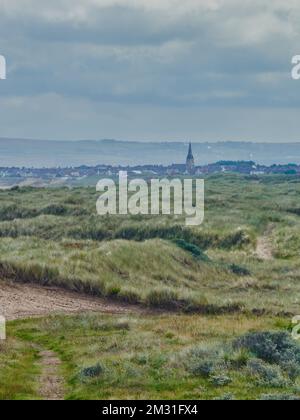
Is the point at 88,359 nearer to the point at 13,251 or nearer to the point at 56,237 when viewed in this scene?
the point at 13,251

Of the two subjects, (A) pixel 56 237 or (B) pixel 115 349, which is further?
(A) pixel 56 237

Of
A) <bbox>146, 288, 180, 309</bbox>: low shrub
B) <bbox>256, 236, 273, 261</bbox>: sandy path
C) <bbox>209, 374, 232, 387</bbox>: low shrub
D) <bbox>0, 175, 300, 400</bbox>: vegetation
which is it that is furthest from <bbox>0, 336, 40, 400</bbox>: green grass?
<bbox>256, 236, 273, 261</bbox>: sandy path

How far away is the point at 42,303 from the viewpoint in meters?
33.7

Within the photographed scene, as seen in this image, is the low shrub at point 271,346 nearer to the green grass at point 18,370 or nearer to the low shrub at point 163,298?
the green grass at point 18,370

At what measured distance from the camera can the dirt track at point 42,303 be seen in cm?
3209

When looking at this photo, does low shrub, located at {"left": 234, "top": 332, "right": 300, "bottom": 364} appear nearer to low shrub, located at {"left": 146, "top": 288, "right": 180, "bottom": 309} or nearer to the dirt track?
the dirt track

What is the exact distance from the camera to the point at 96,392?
17.5 m

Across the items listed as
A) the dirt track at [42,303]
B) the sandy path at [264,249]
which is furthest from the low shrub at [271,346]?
the sandy path at [264,249]

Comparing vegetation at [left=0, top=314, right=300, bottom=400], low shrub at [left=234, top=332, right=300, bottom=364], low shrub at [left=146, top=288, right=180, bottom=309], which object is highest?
low shrub at [left=234, top=332, right=300, bottom=364]

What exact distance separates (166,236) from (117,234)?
4.70 m

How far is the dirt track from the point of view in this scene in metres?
32.1

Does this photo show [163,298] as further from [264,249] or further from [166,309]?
[264,249]

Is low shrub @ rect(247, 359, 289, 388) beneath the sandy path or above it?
above

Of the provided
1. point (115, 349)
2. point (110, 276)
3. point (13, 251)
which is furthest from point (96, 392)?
point (13, 251)
